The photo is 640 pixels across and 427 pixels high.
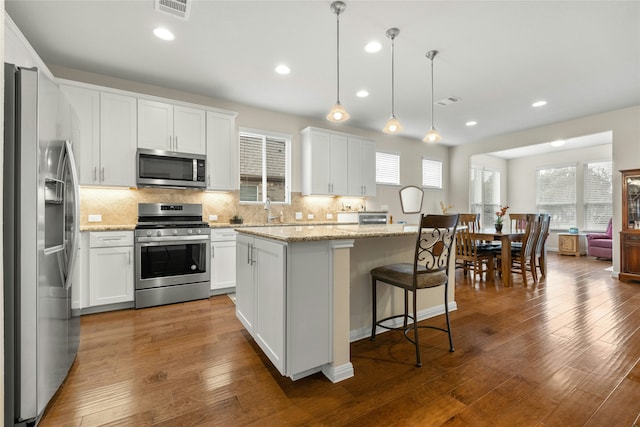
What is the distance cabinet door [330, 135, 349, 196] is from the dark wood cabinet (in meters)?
4.39

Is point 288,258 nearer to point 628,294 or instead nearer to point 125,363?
point 125,363

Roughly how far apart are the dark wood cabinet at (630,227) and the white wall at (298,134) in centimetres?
327

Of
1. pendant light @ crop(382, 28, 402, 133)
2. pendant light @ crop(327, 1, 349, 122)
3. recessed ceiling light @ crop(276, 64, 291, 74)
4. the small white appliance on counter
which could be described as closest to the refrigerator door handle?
pendant light @ crop(327, 1, 349, 122)

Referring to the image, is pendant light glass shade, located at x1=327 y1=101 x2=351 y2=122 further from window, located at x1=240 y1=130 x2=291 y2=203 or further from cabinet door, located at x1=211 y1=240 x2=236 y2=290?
window, located at x1=240 y1=130 x2=291 y2=203

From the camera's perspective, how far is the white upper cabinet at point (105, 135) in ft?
10.9

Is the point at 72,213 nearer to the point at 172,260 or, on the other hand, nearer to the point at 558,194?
the point at 172,260

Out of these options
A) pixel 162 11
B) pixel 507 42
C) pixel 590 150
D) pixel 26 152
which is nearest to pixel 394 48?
pixel 507 42

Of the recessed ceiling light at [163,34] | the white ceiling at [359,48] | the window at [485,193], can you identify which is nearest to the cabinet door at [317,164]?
the white ceiling at [359,48]

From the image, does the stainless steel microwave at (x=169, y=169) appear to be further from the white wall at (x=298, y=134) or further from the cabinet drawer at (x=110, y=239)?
the white wall at (x=298, y=134)

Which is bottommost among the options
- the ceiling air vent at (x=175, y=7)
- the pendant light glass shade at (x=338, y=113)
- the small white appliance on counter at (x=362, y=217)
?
the small white appliance on counter at (x=362, y=217)

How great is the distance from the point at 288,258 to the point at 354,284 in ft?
3.01

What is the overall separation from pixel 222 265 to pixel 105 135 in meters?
2.08

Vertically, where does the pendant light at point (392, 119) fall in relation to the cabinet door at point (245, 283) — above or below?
above

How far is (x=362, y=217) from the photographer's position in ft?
16.8
